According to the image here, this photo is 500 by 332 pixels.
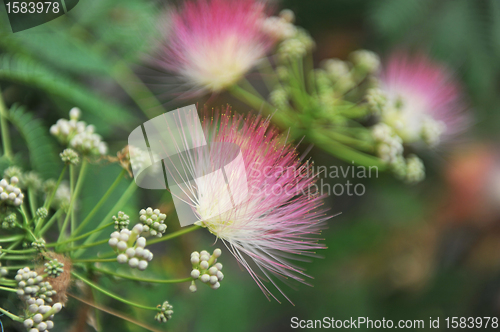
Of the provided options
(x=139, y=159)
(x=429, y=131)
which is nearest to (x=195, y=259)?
(x=139, y=159)

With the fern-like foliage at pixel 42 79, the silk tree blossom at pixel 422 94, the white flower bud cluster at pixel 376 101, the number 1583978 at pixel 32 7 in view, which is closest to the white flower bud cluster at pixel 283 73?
Result: the white flower bud cluster at pixel 376 101

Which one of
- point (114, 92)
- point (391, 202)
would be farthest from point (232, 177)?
point (391, 202)

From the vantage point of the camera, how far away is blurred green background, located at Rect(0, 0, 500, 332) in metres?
1.26

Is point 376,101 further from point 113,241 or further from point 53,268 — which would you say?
point 53,268

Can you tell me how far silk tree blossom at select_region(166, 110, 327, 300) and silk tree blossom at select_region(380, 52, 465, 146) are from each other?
97 cm

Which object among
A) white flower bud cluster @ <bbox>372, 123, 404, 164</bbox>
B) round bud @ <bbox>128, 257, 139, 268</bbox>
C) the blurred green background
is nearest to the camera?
round bud @ <bbox>128, 257, 139, 268</bbox>

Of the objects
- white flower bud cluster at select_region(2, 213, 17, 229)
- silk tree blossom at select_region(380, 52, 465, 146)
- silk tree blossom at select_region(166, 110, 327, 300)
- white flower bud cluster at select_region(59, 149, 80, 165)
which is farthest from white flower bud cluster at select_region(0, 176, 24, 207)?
silk tree blossom at select_region(380, 52, 465, 146)

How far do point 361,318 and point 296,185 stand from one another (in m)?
1.62

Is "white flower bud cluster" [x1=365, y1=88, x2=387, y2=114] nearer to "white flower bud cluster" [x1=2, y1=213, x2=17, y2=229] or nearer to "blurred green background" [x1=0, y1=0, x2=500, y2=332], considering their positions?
"blurred green background" [x1=0, y1=0, x2=500, y2=332]

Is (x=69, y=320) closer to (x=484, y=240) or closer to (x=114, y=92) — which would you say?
(x=114, y=92)

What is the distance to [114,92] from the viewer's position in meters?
1.89

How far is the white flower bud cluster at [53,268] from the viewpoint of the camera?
2.66ft

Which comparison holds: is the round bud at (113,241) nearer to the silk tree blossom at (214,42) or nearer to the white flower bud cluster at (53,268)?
the white flower bud cluster at (53,268)

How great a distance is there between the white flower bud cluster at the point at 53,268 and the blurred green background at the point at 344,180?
329mm
